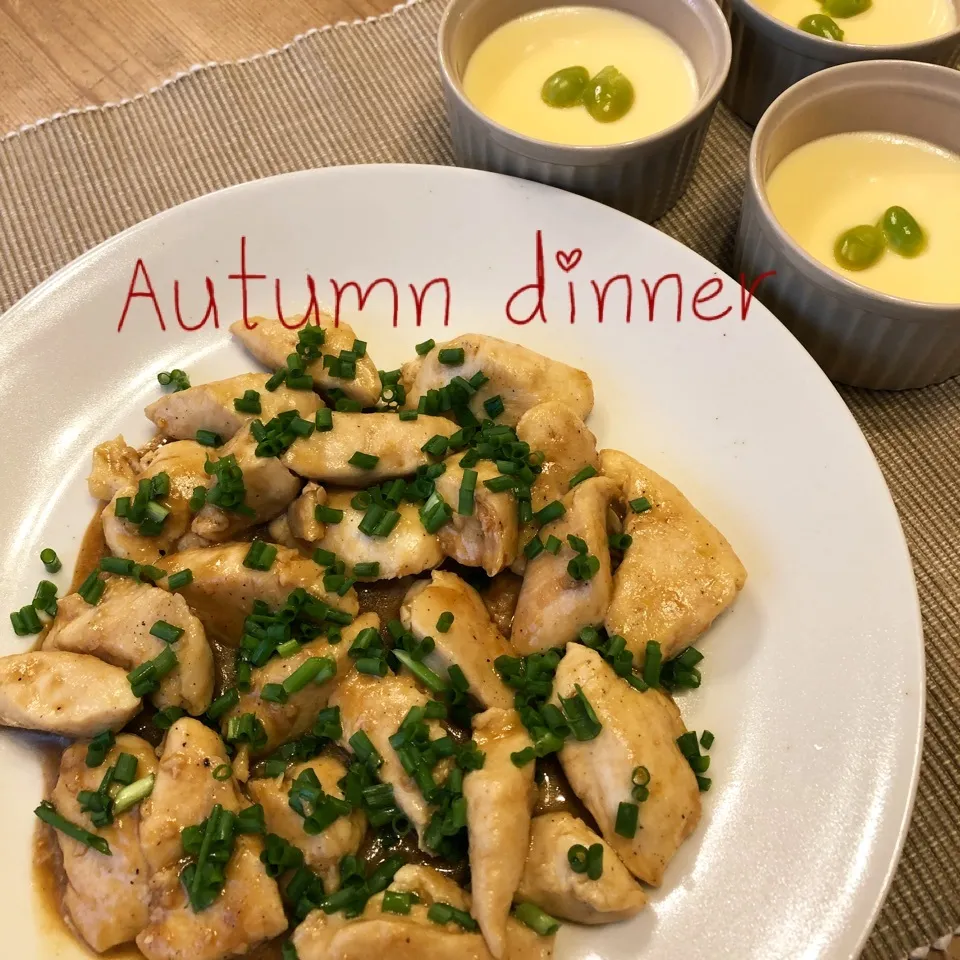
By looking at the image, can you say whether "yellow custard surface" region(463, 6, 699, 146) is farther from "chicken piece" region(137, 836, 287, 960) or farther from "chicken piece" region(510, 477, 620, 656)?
"chicken piece" region(137, 836, 287, 960)

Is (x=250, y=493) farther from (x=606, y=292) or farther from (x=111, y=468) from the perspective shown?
(x=606, y=292)

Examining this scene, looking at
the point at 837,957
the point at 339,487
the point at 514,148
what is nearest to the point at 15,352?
the point at 339,487

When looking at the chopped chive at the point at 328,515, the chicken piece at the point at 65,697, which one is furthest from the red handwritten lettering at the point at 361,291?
the chicken piece at the point at 65,697

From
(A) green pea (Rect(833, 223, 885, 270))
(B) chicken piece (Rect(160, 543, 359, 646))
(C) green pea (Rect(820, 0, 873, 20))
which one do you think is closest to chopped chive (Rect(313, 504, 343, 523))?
(B) chicken piece (Rect(160, 543, 359, 646))

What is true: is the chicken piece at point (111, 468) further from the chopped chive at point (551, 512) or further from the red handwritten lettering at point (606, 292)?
the red handwritten lettering at point (606, 292)

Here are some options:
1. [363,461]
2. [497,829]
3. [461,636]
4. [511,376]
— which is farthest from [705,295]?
[497,829]

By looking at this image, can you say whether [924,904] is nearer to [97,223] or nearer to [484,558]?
[484,558]
